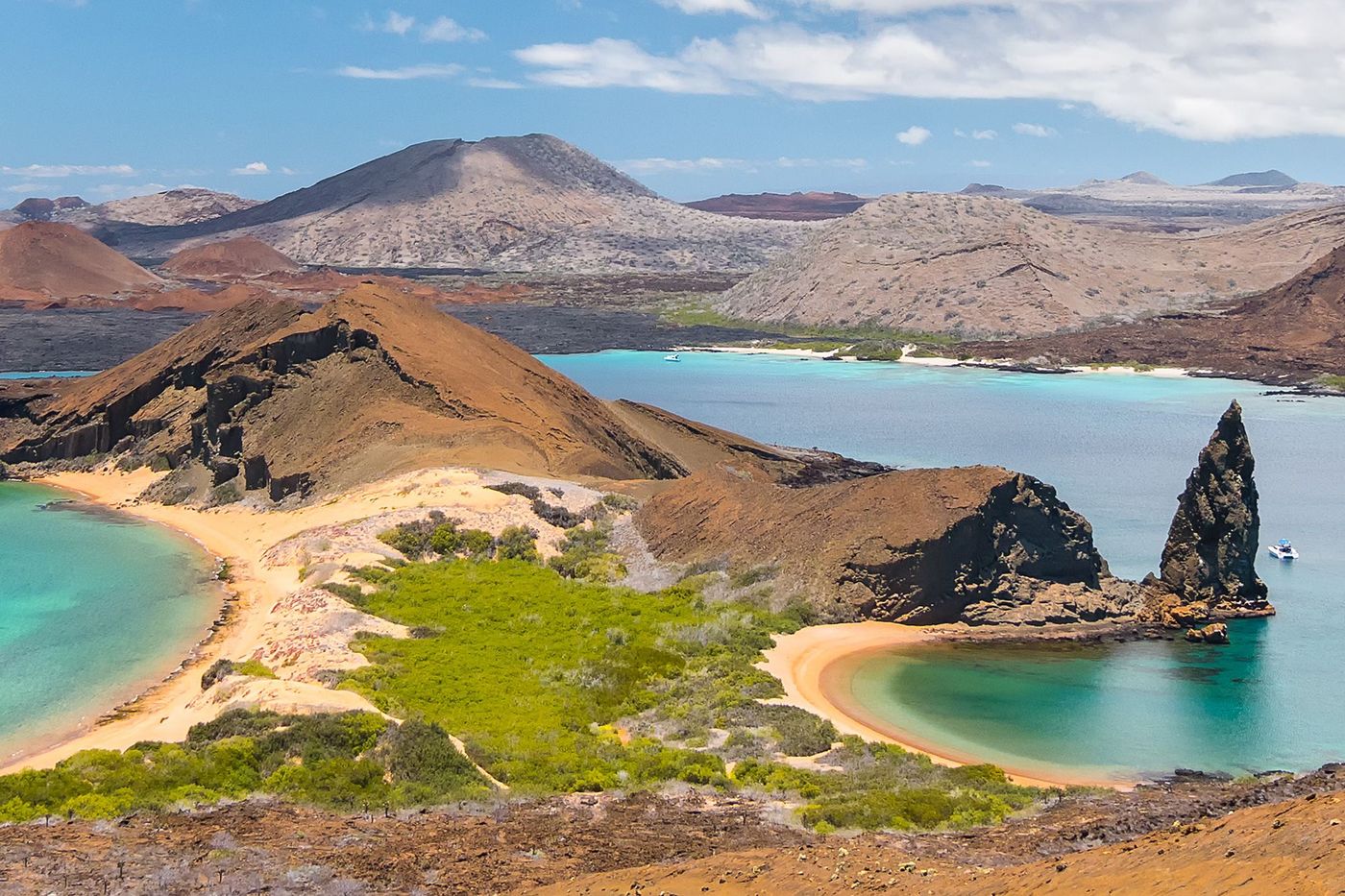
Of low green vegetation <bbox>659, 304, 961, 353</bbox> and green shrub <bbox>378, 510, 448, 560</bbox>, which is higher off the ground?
low green vegetation <bbox>659, 304, 961, 353</bbox>

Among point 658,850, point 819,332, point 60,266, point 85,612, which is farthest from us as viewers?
point 60,266

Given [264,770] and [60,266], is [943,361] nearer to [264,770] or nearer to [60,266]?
[60,266]

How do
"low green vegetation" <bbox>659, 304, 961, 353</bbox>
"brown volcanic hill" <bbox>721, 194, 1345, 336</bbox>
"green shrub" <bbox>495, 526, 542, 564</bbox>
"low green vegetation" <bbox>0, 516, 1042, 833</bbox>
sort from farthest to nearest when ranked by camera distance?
"brown volcanic hill" <bbox>721, 194, 1345, 336</bbox>, "low green vegetation" <bbox>659, 304, 961, 353</bbox>, "green shrub" <bbox>495, 526, 542, 564</bbox>, "low green vegetation" <bbox>0, 516, 1042, 833</bbox>

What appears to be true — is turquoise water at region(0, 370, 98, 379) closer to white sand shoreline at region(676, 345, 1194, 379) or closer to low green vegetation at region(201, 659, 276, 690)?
white sand shoreline at region(676, 345, 1194, 379)

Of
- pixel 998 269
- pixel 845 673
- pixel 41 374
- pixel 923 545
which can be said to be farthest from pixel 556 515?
pixel 998 269

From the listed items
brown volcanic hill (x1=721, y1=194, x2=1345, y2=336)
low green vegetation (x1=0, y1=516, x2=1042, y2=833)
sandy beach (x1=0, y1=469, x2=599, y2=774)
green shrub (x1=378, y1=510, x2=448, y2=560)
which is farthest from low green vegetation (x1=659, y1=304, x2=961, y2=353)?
low green vegetation (x1=0, y1=516, x2=1042, y2=833)
